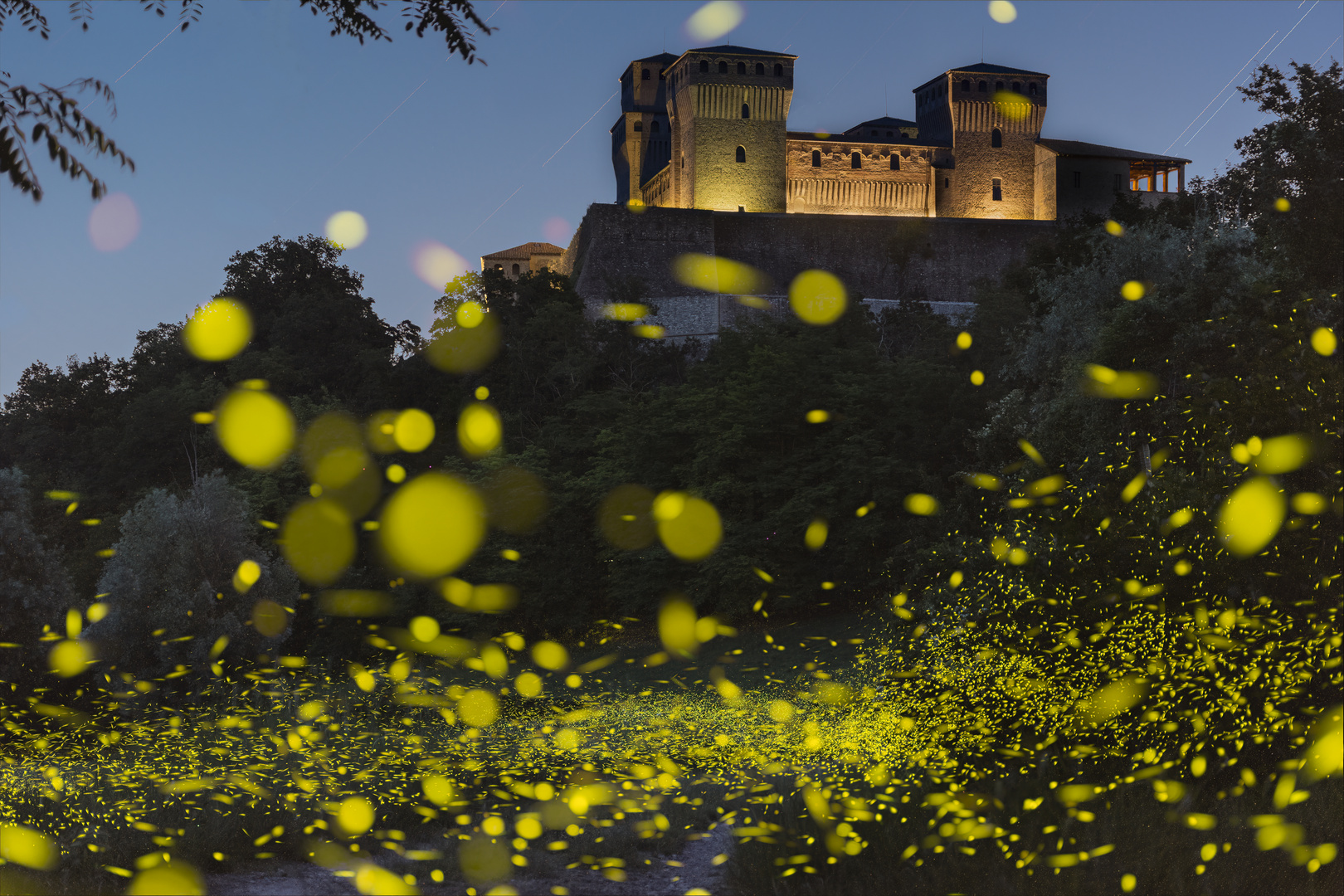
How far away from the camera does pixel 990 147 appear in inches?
2458

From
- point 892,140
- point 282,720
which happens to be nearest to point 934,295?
point 892,140

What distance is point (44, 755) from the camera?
55.3ft

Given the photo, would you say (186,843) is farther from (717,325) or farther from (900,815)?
(717,325)

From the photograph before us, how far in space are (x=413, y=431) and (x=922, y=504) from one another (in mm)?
21761

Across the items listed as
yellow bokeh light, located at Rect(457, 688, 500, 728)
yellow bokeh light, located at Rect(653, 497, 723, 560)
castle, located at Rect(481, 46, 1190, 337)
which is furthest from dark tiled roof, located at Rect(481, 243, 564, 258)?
yellow bokeh light, located at Rect(457, 688, 500, 728)

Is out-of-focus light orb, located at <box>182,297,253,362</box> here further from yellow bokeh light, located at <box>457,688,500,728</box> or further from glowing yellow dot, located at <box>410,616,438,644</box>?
yellow bokeh light, located at <box>457,688,500,728</box>

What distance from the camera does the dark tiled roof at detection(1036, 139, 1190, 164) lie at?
6094 centimetres

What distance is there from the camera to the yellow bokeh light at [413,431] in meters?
40.5

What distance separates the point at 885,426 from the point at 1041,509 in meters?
20.2

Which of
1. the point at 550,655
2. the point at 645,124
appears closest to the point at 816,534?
the point at 550,655

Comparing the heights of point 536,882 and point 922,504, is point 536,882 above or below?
below

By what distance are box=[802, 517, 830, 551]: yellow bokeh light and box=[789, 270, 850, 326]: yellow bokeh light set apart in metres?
12.1

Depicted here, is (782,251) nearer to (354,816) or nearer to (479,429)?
(479,429)

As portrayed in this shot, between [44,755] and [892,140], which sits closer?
[44,755]
